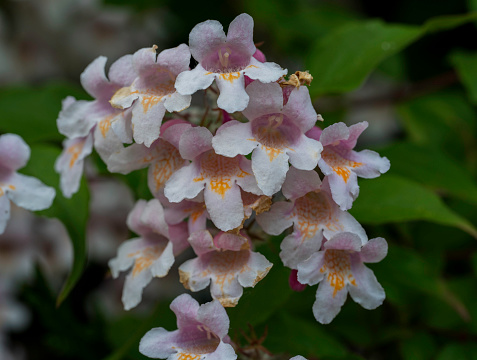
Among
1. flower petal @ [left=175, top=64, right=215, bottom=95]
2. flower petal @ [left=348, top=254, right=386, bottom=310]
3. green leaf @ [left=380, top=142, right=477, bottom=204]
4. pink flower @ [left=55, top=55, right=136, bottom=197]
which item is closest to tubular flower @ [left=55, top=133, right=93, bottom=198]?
pink flower @ [left=55, top=55, right=136, bottom=197]

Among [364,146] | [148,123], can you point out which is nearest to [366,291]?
[148,123]

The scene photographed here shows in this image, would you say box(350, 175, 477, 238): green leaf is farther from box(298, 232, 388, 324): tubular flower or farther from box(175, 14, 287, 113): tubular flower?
box(175, 14, 287, 113): tubular flower

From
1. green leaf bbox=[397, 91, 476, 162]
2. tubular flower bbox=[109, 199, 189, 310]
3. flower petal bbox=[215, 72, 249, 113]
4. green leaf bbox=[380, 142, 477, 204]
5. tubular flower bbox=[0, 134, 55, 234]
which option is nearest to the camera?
flower petal bbox=[215, 72, 249, 113]

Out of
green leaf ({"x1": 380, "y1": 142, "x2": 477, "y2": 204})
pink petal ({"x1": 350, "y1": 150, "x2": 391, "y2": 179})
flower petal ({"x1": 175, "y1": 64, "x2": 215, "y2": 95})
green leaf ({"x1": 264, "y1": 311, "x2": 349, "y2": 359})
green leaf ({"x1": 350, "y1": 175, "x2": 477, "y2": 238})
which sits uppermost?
flower petal ({"x1": 175, "y1": 64, "x2": 215, "y2": 95})

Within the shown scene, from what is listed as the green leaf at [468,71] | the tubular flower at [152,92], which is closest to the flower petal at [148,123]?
the tubular flower at [152,92]

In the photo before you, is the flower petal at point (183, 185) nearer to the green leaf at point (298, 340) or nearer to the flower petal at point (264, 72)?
the flower petal at point (264, 72)

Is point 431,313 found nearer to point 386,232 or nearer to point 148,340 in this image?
point 386,232
